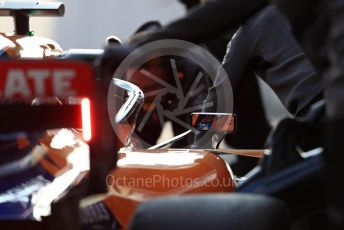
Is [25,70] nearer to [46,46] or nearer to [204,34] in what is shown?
[204,34]

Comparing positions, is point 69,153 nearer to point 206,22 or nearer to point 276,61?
point 206,22

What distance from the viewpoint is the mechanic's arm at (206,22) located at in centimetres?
151

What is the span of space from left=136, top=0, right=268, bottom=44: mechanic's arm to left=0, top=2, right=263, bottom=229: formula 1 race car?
0.14 meters

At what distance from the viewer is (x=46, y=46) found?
287cm

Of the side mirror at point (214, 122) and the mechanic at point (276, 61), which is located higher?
the mechanic at point (276, 61)

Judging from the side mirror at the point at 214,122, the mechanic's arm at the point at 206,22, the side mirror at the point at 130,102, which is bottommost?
the side mirror at the point at 214,122

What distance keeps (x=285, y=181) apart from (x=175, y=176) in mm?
733

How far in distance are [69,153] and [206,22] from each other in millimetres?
931

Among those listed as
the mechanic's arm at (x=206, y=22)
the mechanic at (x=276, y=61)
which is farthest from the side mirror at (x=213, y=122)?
the mechanic's arm at (x=206, y=22)

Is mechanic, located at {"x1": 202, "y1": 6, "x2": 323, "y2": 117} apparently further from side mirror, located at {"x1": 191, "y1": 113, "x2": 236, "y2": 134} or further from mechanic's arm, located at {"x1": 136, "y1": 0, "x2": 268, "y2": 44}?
mechanic's arm, located at {"x1": 136, "y1": 0, "x2": 268, "y2": 44}

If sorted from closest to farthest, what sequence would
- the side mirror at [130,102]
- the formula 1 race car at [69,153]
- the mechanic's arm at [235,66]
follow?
1. the formula 1 race car at [69,153]
2. the side mirror at [130,102]
3. the mechanic's arm at [235,66]

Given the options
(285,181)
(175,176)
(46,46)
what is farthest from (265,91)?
(285,181)

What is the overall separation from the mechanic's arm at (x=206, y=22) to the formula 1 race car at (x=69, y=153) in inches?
5.6

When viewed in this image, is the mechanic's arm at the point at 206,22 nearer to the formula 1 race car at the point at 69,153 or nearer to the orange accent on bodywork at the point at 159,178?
the formula 1 race car at the point at 69,153
